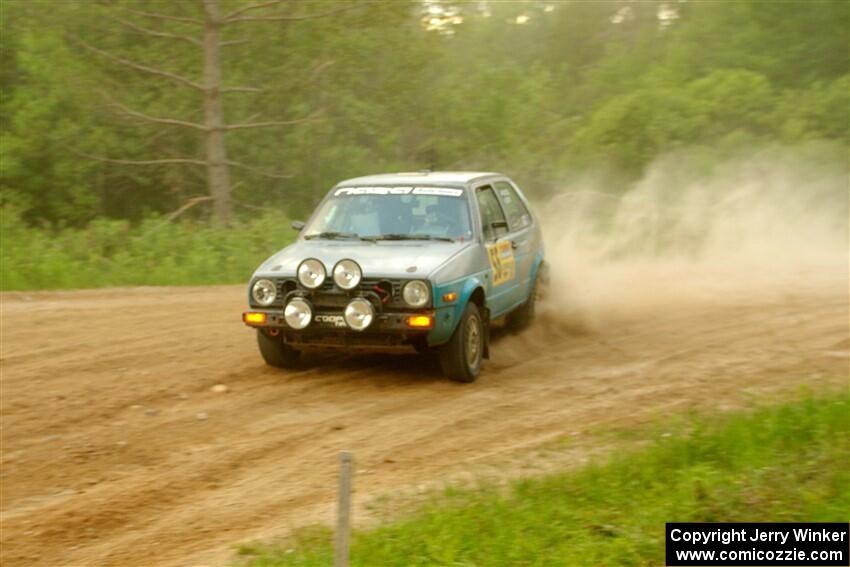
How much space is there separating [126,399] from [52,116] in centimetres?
1402

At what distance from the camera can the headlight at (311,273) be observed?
7.93 m

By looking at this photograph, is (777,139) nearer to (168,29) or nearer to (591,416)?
(168,29)

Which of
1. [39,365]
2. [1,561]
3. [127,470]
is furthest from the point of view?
[39,365]

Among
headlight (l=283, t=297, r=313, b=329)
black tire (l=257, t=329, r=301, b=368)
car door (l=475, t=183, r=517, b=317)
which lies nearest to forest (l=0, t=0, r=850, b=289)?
car door (l=475, t=183, r=517, b=317)

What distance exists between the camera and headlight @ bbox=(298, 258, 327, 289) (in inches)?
312

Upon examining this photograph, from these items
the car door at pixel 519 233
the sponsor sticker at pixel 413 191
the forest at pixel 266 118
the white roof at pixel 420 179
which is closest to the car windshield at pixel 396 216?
the sponsor sticker at pixel 413 191

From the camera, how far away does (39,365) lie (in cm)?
881

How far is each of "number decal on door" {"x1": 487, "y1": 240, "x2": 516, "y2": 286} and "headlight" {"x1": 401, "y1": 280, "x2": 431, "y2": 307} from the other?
1.28 m

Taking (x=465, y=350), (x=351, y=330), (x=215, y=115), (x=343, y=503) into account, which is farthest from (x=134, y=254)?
(x=343, y=503)

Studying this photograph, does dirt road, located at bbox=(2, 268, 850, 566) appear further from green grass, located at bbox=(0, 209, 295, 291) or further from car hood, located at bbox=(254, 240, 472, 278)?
green grass, located at bbox=(0, 209, 295, 291)

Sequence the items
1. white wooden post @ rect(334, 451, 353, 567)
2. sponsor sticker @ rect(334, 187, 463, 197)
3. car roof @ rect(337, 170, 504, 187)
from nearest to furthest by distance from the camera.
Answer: white wooden post @ rect(334, 451, 353, 567) < sponsor sticker @ rect(334, 187, 463, 197) < car roof @ rect(337, 170, 504, 187)

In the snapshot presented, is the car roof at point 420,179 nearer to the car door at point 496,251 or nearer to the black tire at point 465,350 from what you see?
the car door at point 496,251

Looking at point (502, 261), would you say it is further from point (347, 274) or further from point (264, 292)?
point (264, 292)

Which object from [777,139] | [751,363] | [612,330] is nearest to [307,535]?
[751,363]
